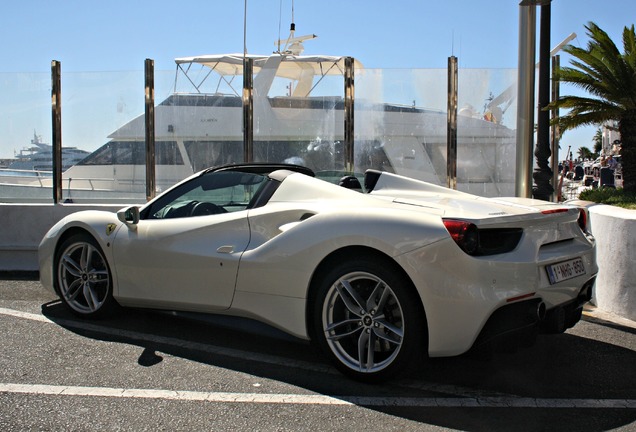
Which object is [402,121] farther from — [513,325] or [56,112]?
[513,325]

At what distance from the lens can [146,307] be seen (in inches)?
203

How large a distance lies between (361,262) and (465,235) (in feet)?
2.10

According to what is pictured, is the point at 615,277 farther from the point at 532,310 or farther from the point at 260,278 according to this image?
the point at 260,278

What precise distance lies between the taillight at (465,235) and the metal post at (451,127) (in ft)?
20.6

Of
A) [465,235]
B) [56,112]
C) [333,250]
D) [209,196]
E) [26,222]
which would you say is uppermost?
[56,112]

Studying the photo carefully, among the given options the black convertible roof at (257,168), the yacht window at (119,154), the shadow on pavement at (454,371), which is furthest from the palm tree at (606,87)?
the yacht window at (119,154)

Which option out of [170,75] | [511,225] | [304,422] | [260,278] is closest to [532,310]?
[511,225]

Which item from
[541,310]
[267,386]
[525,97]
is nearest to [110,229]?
[267,386]

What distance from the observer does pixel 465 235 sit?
3.69 metres

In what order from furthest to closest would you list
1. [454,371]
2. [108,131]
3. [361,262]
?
[108,131], [454,371], [361,262]

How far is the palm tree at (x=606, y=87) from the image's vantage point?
8656 millimetres

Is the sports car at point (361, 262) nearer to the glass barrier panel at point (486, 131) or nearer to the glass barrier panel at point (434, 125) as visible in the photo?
the glass barrier panel at point (434, 125)

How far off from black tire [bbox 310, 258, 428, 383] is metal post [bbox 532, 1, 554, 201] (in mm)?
5595

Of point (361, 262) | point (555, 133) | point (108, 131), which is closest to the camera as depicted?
point (361, 262)
